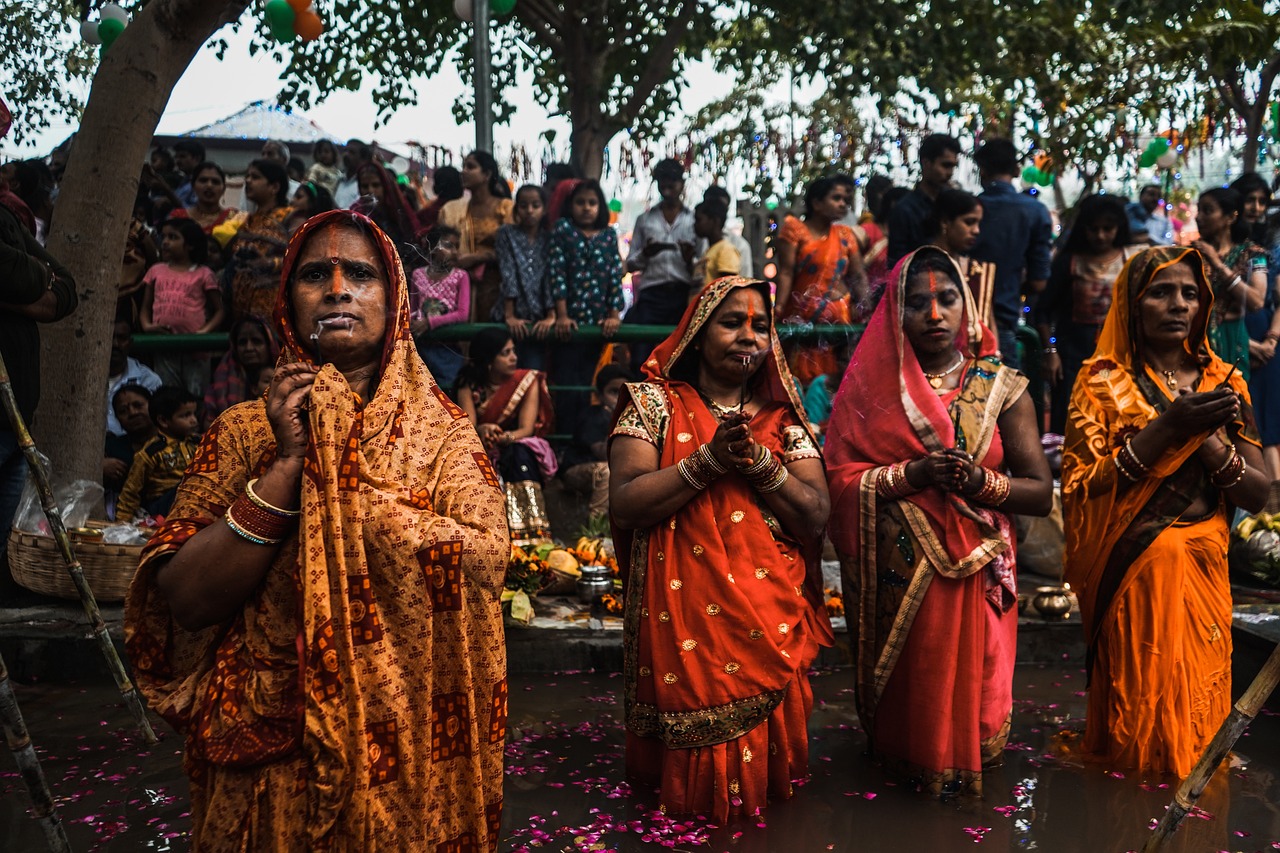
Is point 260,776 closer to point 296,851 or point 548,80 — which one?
point 296,851

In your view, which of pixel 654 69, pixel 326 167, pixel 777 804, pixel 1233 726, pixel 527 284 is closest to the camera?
pixel 1233 726

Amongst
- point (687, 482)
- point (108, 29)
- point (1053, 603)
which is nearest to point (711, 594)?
point (687, 482)

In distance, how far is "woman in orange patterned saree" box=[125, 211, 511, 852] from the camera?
2475mm

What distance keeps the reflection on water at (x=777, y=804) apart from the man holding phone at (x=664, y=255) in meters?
4.87

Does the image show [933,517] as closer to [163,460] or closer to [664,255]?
[163,460]

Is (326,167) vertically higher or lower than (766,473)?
higher

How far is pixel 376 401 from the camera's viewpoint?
2709 millimetres

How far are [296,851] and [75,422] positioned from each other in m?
4.56

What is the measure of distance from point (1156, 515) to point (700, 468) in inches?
77.3

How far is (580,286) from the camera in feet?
27.2

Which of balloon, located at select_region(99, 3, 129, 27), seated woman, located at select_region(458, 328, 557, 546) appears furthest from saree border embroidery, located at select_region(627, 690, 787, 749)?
balloon, located at select_region(99, 3, 129, 27)

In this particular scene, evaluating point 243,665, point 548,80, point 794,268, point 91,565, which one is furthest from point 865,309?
point 548,80

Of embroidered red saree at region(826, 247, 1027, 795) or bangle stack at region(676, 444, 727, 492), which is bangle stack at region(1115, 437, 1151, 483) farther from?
bangle stack at region(676, 444, 727, 492)

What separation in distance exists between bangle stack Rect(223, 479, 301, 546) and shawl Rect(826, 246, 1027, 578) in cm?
243
